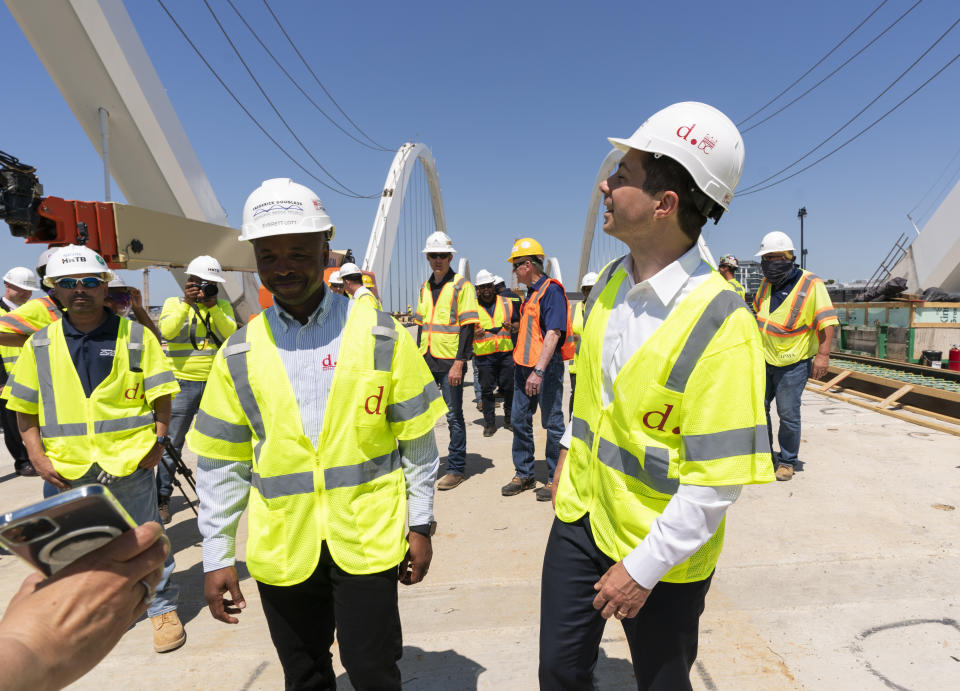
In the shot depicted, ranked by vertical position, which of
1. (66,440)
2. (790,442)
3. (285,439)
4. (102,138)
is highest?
(102,138)

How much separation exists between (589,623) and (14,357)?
6.57 metres

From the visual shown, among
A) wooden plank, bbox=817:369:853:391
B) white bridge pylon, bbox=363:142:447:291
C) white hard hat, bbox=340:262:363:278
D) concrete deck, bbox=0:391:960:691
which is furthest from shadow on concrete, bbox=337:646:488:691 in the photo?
white bridge pylon, bbox=363:142:447:291

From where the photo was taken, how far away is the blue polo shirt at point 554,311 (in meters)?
4.67

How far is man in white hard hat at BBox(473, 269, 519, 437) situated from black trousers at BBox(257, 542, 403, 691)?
5.08m

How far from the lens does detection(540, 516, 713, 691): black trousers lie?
1570mm

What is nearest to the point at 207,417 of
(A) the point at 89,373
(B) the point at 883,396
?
(A) the point at 89,373

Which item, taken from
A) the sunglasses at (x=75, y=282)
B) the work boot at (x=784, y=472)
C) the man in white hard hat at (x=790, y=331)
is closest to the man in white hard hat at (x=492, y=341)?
the man in white hard hat at (x=790, y=331)

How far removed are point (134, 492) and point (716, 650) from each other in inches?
117

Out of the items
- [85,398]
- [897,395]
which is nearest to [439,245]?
[85,398]

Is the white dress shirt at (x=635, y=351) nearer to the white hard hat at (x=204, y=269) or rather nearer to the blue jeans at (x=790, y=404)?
the blue jeans at (x=790, y=404)

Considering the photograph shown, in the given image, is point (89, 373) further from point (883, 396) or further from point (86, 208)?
point (883, 396)

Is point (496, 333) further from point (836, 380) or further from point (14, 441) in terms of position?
point (836, 380)

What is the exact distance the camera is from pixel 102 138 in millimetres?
11625

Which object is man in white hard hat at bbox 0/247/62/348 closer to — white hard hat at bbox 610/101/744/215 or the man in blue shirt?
the man in blue shirt
